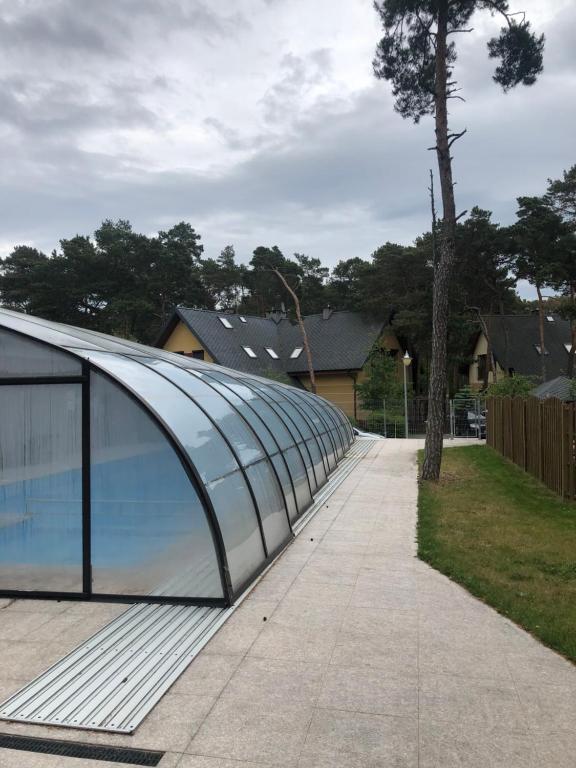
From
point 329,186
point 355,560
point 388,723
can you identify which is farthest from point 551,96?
point 388,723

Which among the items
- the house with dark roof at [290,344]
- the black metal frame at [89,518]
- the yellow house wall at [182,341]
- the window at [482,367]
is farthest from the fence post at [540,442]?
the window at [482,367]

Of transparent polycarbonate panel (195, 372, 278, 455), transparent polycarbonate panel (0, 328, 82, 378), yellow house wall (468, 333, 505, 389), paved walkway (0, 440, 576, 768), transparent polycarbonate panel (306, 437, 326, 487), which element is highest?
yellow house wall (468, 333, 505, 389)

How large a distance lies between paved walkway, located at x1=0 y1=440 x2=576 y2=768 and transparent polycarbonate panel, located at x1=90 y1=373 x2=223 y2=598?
1.87 ft

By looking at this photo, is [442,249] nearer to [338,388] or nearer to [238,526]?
[238,526]

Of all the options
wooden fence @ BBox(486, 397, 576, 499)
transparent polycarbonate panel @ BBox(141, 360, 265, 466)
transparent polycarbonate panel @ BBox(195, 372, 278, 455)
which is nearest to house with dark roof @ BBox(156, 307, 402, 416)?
wooden fence @ BBox(486, 397, 576, 499)

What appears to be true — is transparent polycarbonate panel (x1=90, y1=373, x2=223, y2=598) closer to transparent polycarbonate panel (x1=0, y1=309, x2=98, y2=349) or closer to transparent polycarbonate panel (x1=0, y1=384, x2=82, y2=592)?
transparent polycarbonate panel (x1=0, y1=384, x2=82, y2=592)

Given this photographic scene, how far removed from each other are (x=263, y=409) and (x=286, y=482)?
1.61m

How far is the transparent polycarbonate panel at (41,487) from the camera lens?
17.0 feet

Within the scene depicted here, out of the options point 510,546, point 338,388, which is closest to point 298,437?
point 510,546

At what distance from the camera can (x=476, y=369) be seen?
38719mm

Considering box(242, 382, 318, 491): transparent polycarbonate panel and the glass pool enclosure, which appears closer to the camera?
the glass pool enclosure

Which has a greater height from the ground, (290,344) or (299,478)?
(290,344)

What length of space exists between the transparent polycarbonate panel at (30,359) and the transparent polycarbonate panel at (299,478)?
4.02 meters

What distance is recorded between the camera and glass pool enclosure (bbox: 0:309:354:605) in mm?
5023
